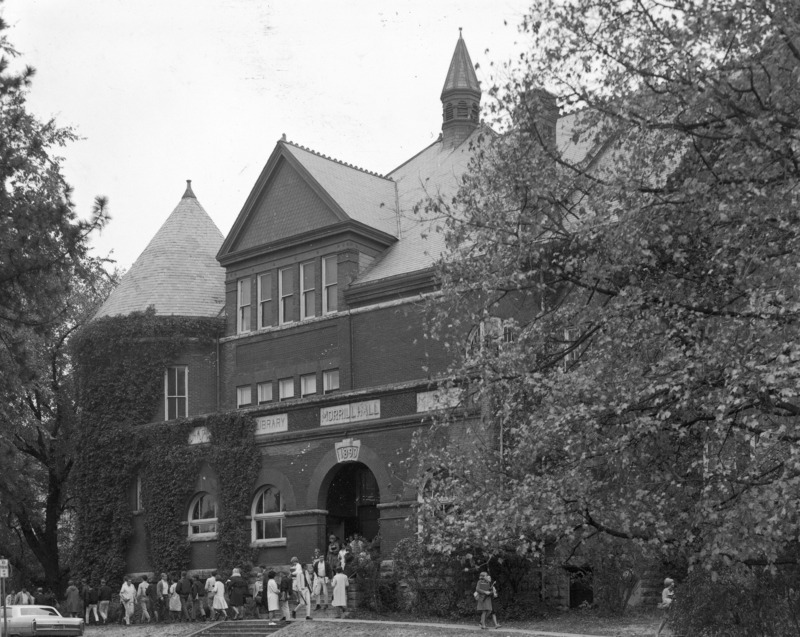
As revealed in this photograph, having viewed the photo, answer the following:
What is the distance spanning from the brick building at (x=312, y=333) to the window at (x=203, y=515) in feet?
0.15

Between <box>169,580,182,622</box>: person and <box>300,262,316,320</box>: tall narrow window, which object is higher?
<box>300,262,316,320</box>: tall narrow window

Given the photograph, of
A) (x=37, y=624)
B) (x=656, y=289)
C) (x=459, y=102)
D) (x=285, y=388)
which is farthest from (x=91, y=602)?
(x=656, y=289)

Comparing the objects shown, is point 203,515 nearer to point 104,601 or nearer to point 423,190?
point 104,601

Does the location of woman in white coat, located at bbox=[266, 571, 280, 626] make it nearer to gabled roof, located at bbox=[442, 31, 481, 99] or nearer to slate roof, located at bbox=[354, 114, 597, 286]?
slate roof, located at bbox=[354, 114, 597, 286]

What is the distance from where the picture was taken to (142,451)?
1598 inches

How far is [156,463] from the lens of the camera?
39875mm

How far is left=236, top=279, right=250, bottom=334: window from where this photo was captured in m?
41.7

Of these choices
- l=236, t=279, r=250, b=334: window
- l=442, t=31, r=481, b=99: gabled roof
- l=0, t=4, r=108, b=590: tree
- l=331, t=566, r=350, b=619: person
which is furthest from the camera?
l=442, t=31, r=481, b=99: gabled roof

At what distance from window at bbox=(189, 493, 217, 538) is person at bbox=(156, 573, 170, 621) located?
10.6 ft

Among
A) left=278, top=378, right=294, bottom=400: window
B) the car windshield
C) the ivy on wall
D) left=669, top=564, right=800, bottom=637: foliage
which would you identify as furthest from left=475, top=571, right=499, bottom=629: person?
left=278, top=378, right=294, bottom=400: window

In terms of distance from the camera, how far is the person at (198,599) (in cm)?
3409

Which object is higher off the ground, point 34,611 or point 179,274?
point 179,274

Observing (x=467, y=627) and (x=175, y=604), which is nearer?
(x=467, y=627)

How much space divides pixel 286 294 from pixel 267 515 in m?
7.52
